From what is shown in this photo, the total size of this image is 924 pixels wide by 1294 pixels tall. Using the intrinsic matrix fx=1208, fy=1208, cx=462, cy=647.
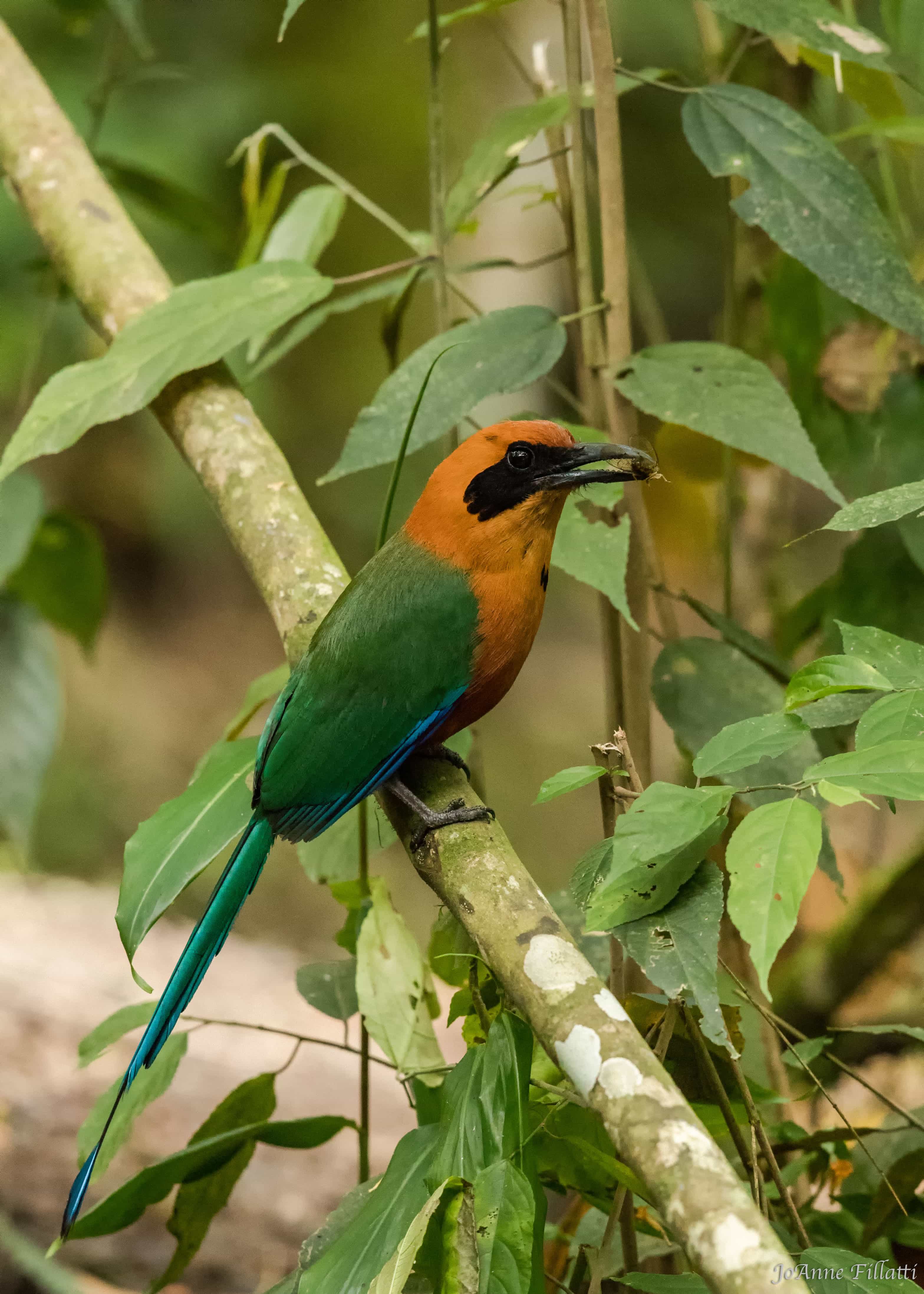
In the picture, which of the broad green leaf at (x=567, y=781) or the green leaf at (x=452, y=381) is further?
the green leaf at (x=452, y=381)

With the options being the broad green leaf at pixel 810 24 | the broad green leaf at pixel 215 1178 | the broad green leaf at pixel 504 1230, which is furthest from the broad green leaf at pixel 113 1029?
the broad green leaf at pixel 810 24

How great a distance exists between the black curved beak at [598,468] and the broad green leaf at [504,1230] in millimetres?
1018

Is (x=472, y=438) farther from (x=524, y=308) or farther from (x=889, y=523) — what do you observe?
(x=889, y=523)

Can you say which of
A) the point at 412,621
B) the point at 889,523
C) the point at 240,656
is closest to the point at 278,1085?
the point at 412,621

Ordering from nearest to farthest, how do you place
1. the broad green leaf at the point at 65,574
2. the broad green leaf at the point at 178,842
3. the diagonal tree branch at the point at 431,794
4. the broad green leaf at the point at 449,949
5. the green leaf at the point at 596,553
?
the diagonal tree branch at the point at 431,794, the broad green leaf at the point at 178,842, the green leaf at the point at 596,553, the broad green leaf at the point at 449,949, the broad green leaf at the point at 65,574

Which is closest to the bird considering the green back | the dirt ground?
the green back

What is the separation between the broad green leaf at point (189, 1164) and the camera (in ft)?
5.39

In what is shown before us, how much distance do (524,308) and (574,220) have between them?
0.77ft

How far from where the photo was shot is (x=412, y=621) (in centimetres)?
180

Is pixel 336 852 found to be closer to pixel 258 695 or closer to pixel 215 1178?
pixel 258 695

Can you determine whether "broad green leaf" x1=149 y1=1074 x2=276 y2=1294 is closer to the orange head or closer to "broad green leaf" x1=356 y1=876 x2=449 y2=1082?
"broad green leaf" x1=356 y1=876 x2=449 y2=1082

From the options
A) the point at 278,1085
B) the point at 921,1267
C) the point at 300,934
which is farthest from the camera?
the point at 300,934

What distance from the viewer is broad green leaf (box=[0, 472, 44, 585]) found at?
2246mm

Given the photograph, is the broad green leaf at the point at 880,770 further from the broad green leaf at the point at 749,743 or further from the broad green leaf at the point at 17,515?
the broad green leaf at the point at 17,515
